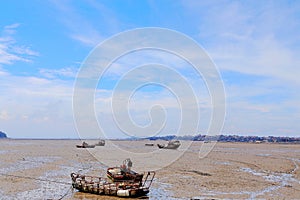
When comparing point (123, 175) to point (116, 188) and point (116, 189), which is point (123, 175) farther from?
point (116, 189)

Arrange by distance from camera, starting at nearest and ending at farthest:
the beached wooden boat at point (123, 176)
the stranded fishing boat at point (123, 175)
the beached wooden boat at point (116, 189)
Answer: the beached wooden boat at point (116, 189), the stranded fishing boat at point (123, 175), the beached wooden boat at point (123, 176)

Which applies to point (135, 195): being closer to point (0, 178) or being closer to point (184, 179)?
point (184, 179)

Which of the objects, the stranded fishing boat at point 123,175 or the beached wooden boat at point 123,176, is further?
the beached wooden boat at point 123,176

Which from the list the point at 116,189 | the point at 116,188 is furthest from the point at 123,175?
the point at 116,189

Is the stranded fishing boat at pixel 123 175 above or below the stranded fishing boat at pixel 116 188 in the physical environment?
above

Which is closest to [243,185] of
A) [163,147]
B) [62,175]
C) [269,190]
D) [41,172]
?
[269,190]

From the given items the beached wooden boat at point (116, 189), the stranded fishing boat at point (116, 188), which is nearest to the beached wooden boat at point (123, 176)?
the stranded fishing boat at point (116, 188)

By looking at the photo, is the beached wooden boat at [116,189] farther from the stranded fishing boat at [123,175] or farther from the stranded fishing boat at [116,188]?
the stranded fishing boat at [123,175]

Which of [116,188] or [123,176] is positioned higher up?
[123,176]

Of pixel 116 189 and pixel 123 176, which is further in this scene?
pixel 123 176

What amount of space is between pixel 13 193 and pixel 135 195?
9117 millimetres

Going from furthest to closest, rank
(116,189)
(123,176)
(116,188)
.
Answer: (123,176) < (116,188) < (116,189)

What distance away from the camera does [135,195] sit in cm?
2553

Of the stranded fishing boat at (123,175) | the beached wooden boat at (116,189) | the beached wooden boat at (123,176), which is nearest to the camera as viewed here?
the beached wooden boat at (116,189)
